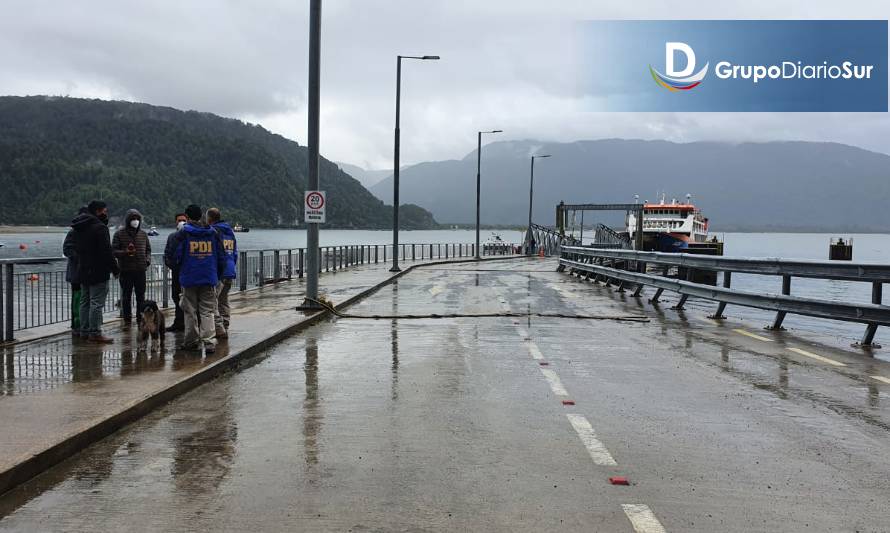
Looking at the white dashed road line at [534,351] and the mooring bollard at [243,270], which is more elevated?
the mooring bollard at [243,270]

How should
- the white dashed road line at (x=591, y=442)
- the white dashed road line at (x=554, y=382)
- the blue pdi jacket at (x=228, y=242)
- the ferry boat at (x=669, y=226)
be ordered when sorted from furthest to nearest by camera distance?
the ferry boat at (x=669, y=226) < the blue pdi jacket at (x=228, y=242) < the white dashed road line at (x=554, y=382) < the white dashed road line at (x=591, y=442)

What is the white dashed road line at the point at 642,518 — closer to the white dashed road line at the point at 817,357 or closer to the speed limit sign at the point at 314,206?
the white dashed road line at the point at 817,357

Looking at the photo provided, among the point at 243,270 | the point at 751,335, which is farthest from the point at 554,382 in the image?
the point at 243,270

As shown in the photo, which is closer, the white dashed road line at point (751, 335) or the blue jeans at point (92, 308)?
the blue jeans at point (92, 308)

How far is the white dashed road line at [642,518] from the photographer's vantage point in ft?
13.6

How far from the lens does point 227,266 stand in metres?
10.5

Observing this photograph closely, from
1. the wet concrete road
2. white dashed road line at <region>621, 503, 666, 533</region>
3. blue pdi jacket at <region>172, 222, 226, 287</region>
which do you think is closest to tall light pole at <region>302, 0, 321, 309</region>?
the wet concrete road

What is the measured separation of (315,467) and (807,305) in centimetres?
1001

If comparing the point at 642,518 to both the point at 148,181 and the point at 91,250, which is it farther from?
the point at 148,181

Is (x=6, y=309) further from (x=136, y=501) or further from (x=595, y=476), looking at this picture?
(x=595, y=476)

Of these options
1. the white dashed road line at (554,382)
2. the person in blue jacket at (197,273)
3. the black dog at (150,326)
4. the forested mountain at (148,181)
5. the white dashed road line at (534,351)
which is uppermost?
the forested mountain at (148,181)

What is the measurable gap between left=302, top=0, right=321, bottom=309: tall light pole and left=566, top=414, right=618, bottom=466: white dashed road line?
9.50 m

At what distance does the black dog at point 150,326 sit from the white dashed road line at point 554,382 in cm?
511

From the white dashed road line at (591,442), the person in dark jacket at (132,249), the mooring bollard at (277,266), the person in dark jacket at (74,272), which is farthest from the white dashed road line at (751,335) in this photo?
the mooring bollard at (277,266)
